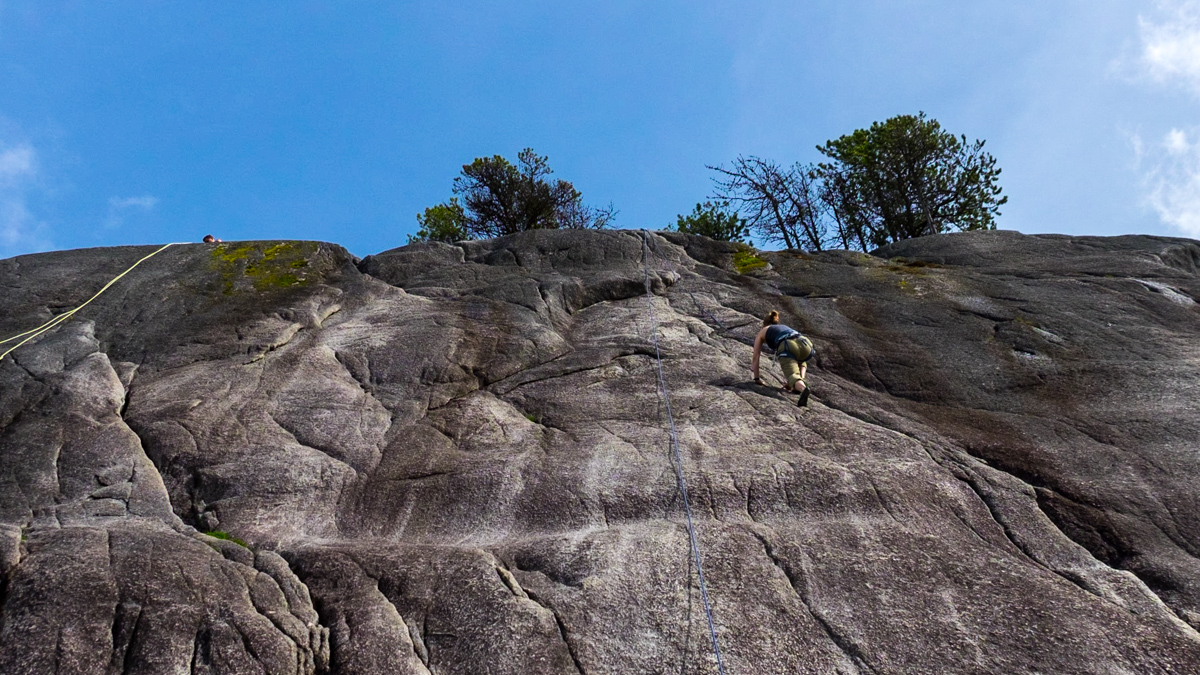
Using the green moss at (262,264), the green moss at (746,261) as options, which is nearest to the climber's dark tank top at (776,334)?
the green moss at (746,261)

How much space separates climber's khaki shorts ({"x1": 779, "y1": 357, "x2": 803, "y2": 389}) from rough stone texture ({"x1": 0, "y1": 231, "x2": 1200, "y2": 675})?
0.57 metres

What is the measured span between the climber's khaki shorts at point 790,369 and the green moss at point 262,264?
1135 cm

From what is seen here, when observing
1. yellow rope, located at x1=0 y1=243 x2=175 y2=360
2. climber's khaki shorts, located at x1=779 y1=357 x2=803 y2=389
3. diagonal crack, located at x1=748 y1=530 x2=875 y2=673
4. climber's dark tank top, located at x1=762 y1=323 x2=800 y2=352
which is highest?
yellow rope, located at x1=0 y1=243 x2=175 y2=360

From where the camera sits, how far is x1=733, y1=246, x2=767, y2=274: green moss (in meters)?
19.9

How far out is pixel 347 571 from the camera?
327 inches

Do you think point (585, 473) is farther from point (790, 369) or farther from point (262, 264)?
point (262, 264)

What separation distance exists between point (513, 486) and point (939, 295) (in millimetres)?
11697

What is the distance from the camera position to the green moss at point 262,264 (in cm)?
1720

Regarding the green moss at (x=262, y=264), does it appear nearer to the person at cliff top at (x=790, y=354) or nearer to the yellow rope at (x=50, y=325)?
the yellow rope at (x=50, y=325)

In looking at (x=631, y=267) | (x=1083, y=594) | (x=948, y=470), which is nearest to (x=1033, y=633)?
(x=1083, y=594)

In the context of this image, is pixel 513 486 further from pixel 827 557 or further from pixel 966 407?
pixel 966 407

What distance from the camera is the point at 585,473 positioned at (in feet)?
33.2

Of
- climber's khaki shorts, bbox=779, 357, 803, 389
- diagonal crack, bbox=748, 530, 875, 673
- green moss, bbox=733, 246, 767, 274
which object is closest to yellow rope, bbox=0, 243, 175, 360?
diagonal crack, bbox=748, 530, 875, 673

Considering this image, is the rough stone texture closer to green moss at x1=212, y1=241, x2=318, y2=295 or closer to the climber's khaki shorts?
green moss at x1=212, y1=241, x2=318, y2=295
